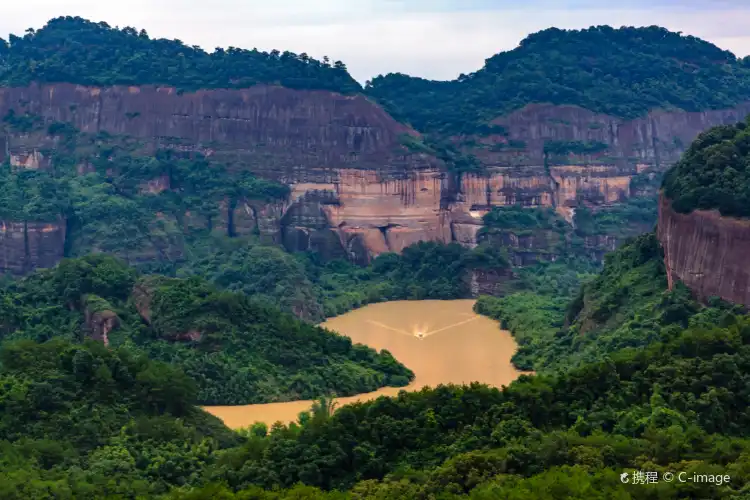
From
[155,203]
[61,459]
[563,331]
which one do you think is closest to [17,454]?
[61,459]

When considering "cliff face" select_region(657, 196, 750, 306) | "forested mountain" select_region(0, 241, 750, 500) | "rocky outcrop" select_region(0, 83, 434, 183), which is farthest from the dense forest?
"rocky outcrop" select_region(0, 83, 434, 183)

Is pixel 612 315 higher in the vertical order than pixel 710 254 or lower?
lower

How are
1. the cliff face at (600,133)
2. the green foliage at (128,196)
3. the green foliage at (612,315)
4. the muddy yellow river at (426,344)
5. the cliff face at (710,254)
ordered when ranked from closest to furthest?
the cliff face at (710,254) < the green foliage at (612,315) < the muddy yellow river at (426,344) < the green foliage at (128,196) < the cliff face at (600,133)

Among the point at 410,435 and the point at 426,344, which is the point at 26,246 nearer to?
the point at 426,344

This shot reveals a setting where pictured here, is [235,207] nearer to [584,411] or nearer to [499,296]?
[499,296]

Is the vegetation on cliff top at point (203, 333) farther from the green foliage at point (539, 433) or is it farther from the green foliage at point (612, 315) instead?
the green foliage at point (539, 433)

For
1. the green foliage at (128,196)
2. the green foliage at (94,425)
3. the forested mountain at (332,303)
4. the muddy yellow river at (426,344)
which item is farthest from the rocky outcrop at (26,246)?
the green foliage at (94,425)

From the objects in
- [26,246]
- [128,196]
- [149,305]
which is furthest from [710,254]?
[128,196]
